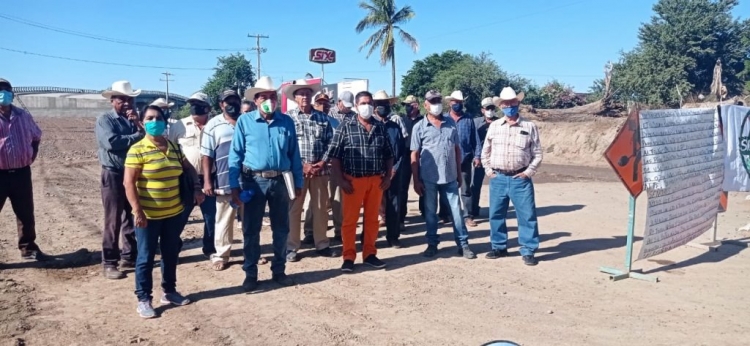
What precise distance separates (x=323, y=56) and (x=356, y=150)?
1209 centimetres

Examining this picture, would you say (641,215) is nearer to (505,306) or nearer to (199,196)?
(505,306)

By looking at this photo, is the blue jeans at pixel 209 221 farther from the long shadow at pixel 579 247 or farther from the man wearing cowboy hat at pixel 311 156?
the long shadow at pixel 579 247

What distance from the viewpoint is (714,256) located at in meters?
7.26

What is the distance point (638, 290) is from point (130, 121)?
18.4 feet

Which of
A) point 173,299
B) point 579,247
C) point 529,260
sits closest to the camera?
point 173,299

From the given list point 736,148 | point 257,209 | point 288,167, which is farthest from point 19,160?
point 736,148

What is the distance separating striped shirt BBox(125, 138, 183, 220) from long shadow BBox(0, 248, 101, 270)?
7.80ft

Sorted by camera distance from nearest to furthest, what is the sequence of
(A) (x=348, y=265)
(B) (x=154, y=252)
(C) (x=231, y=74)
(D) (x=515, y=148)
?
1. (B) (x=154, y=252)
2. (A) (x=348, y=265)
3. (D) (x=515, y=148)
4. (C) (x=231, y=74)

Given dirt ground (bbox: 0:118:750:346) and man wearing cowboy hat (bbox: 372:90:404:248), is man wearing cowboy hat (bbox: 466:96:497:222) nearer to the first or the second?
dirt ground (bbox: 0:118:750:346)

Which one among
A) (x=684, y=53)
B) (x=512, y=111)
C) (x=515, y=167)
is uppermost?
(x=684, y=53)

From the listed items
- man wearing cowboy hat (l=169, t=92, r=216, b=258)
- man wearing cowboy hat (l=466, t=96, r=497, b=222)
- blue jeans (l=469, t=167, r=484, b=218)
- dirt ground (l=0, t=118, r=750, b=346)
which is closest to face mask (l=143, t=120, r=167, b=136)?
dirt ground (l=0, t=118, r=750, b=346)

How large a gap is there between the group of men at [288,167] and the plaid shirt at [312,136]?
0.01 meters

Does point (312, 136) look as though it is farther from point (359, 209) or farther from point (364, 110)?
point (359, 209)

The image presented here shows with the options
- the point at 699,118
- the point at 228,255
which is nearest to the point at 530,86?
the point at 699,118
